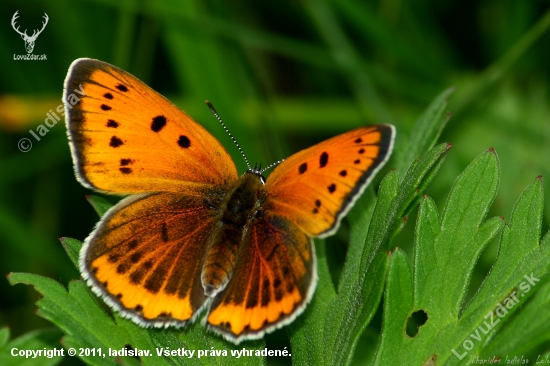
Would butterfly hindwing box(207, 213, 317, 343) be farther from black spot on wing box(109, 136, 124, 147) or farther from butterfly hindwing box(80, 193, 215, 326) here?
black spot on wing box(109, 136, 124, 147)

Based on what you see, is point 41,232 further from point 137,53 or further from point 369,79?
point 369,79

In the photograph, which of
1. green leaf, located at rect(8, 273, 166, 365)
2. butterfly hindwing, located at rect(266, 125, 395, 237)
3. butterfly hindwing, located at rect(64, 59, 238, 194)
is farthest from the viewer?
butterfly hindwing, located at rect(64, 59, 238, 194)

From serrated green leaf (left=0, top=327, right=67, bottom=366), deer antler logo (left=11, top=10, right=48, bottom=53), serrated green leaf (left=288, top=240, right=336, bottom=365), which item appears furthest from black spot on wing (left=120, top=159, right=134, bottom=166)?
deer antler logo (left=11, top=10, right=48, bottom=53)

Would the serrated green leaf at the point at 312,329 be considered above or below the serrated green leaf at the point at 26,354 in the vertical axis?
above

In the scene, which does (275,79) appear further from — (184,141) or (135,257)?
(135,257)

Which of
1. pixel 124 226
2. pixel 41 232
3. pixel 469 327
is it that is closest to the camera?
pixel 469 327

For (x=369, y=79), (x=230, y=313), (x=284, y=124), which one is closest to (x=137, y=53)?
(x=284, y=124)

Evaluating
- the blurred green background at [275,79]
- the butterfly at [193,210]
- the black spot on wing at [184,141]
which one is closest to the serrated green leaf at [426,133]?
the butterfly at [193,210]

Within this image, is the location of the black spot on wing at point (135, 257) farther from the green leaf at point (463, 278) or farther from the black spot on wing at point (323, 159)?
the green leaf at point (463, 278)

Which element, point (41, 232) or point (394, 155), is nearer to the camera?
point (394, 155)
